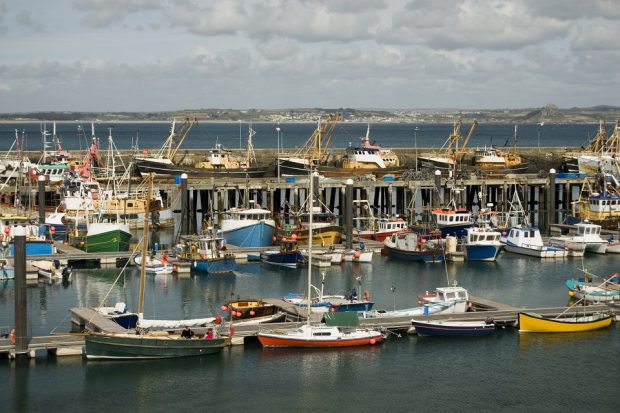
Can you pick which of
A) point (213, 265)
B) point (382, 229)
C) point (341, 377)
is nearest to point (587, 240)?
point (382, 229)

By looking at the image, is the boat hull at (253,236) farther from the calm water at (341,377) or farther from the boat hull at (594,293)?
the boat hull at (594,293)

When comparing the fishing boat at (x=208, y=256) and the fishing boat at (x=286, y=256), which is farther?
the fishing boat at (x=286, y=256)

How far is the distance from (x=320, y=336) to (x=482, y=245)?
2616 cm

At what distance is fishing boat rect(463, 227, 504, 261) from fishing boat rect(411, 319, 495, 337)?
21633 mm

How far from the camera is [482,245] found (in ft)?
227

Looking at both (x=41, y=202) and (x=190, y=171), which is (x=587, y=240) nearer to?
(x=41, y=202)

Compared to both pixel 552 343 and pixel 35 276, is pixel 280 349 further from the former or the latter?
pixel 35 276

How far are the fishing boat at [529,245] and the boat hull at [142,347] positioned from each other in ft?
107

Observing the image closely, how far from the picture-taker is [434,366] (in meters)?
43.6

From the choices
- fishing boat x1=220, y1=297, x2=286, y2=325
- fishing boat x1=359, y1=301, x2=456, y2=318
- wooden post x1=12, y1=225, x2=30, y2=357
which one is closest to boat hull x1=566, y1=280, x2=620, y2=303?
fishing boat x1=359, y1=301, x2=456, y2=318

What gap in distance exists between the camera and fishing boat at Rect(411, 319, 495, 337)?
155 ft

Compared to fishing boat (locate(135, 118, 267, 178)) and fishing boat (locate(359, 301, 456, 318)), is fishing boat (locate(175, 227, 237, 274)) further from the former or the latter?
fishing boat (locate(135, 118, 267, 178))

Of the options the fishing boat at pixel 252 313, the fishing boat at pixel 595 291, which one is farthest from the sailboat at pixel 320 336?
the fishing boat at pixel 595 291

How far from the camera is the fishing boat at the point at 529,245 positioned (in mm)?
71312
